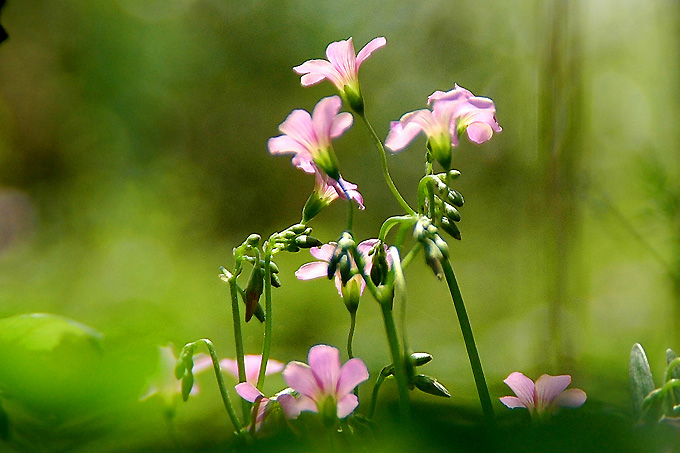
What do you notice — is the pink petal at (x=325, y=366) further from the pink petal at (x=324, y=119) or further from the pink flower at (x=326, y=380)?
the pink petal at (x=324, y=119)

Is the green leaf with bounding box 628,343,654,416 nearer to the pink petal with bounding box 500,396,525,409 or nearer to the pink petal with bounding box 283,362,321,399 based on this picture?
the pink petal with bounding box 500,396,525,409

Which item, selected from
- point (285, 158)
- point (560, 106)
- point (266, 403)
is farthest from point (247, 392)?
point (285, 158)

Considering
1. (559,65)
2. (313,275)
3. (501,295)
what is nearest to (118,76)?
(501,295)

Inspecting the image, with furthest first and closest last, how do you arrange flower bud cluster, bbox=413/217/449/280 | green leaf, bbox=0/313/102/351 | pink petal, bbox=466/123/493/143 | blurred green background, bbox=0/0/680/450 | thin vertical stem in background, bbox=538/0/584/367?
blurred green background, bbox=0/0/680/450 < thin vertical stem in background, bbox=538/0/584/367 < pink petal, bbox=466/123/493/143 < flower bud cluster, bbox=413/217/449/280 < green leaf, bbox=0/313/102/351

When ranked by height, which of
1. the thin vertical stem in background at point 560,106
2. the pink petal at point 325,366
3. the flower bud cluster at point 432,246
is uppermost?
the thin vertical stem in background at point 560,106

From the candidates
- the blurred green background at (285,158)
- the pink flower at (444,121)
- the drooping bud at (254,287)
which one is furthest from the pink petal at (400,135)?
the blurred green background at (285,158)

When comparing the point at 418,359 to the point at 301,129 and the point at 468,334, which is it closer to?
the point at 468,334

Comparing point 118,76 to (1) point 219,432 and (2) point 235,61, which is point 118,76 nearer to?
(2) point 235,61

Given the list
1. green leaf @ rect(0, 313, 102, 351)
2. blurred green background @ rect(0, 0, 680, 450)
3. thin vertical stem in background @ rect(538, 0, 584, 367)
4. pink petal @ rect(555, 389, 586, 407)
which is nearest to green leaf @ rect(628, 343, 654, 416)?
pink petal @ rect(555, 389, 586, 407)
